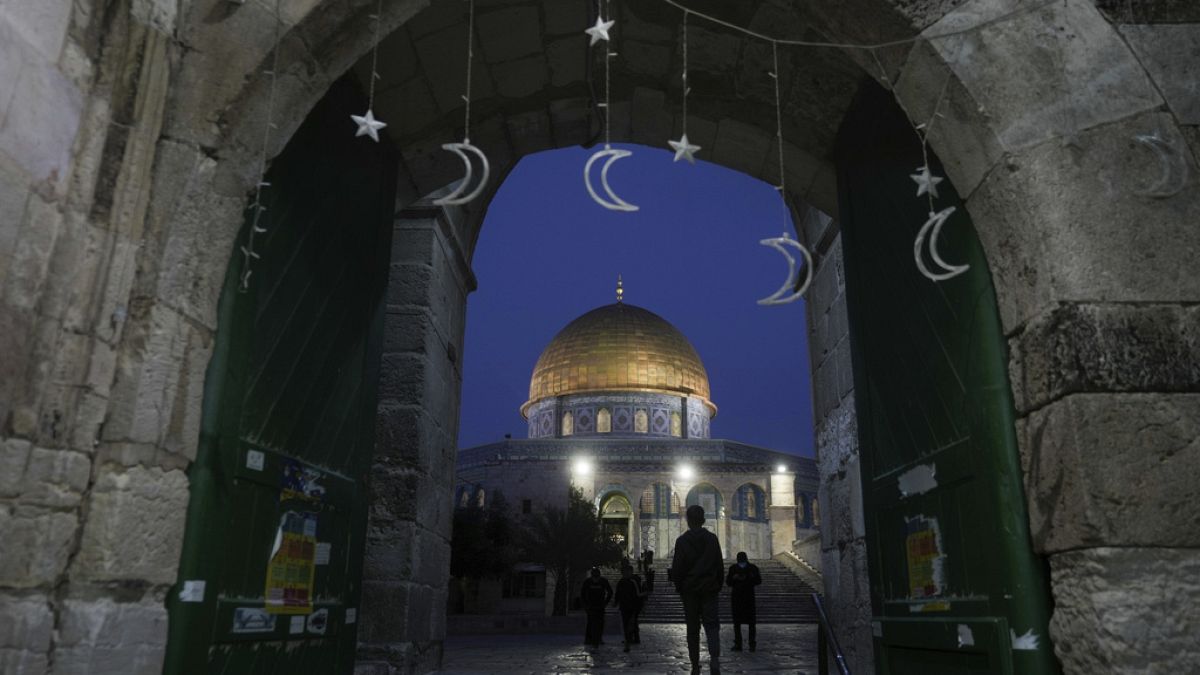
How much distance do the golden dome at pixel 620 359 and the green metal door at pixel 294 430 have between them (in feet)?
105

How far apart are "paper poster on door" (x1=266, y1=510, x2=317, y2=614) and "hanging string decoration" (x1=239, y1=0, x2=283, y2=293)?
102cm

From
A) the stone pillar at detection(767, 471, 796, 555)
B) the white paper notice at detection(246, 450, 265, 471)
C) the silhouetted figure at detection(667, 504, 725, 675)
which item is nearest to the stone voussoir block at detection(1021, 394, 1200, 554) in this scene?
the white paper notice at detection(246, 450, 265, 471)

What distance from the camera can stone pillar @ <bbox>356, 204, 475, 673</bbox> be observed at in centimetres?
520

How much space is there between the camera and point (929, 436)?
3359 mm

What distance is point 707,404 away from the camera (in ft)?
128

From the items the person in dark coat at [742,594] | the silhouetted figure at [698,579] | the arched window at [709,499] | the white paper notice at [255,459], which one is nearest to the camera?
the white paper notice at [255,459]

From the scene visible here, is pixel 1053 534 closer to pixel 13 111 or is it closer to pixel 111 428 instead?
pixel 111 428

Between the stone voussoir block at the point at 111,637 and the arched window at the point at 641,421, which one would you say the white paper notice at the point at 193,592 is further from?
the arched window at the point at 641,421

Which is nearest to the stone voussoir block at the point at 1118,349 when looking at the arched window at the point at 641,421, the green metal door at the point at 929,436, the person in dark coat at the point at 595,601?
the green metal door at the point at 929,436

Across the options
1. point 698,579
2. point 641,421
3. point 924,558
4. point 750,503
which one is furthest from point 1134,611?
point 641,421

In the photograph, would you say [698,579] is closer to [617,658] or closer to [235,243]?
[617,658]

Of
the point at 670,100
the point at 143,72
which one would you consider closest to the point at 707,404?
the point at 670,100

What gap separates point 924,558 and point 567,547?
20686 mm

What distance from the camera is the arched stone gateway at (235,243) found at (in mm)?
2375
